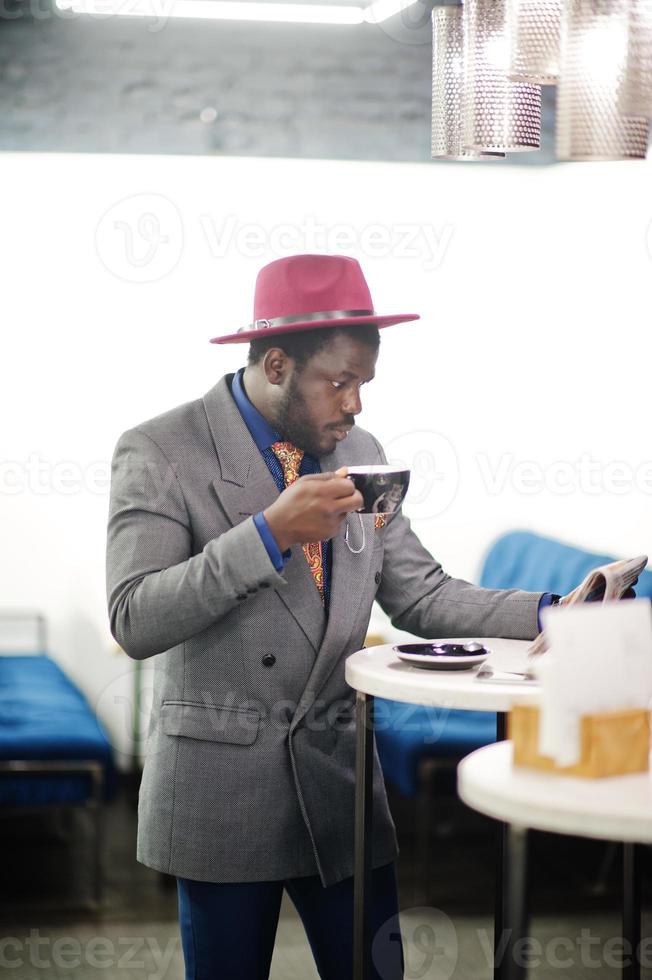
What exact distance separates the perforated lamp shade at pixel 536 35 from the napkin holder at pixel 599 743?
1.02 meters

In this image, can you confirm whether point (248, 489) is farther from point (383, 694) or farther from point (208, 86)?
point (208, 86)

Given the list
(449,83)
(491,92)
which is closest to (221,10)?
(449,83)

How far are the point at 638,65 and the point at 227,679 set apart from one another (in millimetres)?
1115

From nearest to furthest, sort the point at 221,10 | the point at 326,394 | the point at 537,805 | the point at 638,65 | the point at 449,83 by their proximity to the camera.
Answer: the point at 537,805, the point at 638,65, the point at 326,394, the point at 449,83, the point at 221,10

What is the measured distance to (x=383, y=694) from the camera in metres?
2.05

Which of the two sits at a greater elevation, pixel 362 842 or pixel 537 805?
pixel 537 805

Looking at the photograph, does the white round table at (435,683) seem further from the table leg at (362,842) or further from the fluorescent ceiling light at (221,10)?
the fluorescent ceiling light at (221,10)

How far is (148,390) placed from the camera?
4176 mm

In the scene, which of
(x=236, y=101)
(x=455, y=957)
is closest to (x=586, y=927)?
(x=455, y=957)

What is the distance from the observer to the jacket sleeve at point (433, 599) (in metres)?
2.43

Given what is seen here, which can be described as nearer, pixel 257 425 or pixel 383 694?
pixel 383 694

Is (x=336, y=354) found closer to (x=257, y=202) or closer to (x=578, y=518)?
(x=257, y=202)

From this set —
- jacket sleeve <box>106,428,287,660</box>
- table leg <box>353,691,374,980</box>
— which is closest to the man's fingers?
jacket sleeve <box>106,428,287,660</box>

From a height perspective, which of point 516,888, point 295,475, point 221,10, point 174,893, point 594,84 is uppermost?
point 221,10
